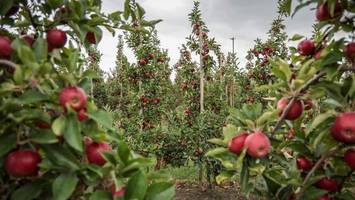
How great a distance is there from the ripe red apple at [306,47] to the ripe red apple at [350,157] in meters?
0.58

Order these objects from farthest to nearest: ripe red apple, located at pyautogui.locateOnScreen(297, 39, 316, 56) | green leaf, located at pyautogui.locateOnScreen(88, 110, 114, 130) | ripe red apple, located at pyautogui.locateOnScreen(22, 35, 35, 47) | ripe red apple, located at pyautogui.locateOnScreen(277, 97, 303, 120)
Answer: ripe red apple, located at pyautogui.locateOnScreen(297, 39, 316, 56) < ripe red apple, located at pyautogui.locateOnScreen(277, 97, 303, 120) < ripe red apple, located at pyautogui.locateOnScreen(22, 35, 35, 47) < green leaf, located at pyautogui.locateOnScreen(88, 110, 114, 130)

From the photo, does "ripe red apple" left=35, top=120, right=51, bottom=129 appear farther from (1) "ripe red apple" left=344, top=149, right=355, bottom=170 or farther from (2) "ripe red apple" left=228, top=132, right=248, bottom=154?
(1) "ripe red apple" left=344, top=149, right=355, bottom=170

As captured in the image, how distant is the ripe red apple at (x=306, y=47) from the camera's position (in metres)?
2.24

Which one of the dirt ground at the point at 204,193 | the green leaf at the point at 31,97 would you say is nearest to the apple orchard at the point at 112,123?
the green leaf at the point at 31,97

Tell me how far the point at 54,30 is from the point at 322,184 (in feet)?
4.41

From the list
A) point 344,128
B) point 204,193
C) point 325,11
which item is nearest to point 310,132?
point 344,128

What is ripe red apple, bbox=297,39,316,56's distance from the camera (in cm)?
224

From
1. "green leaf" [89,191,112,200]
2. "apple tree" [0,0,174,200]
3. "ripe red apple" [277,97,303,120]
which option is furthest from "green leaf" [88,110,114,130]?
"ripe red apple" [277,97,303,120]

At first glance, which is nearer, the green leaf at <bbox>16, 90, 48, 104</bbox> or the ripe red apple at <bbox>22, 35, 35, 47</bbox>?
the green leaf at <bbox>16, 90, 48, 104</bbox>

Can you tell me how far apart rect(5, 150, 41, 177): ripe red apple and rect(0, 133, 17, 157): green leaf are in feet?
0.07

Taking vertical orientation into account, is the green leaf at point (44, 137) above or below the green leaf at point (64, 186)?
above

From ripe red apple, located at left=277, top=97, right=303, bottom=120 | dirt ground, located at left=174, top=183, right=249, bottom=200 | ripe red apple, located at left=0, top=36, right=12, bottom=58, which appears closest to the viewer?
ripe red apple, located at left=0, top=36, right=12, bottom=58

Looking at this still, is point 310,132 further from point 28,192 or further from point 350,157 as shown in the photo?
point 28,192

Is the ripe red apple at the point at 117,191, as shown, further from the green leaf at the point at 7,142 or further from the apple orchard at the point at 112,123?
the green leaf at the point at 7,142
